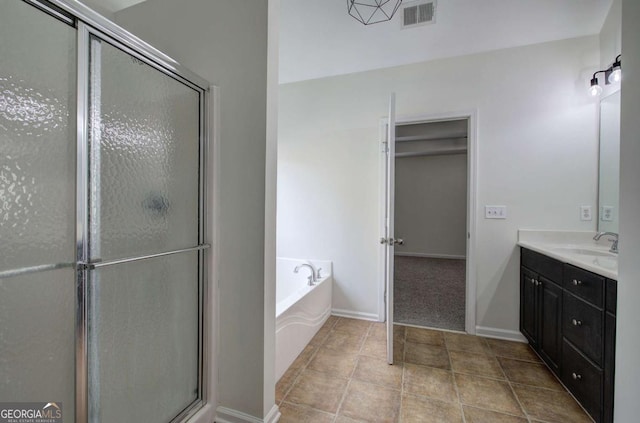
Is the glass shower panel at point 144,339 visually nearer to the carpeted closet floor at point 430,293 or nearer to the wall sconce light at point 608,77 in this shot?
the carpeted closet floor at point 430,293

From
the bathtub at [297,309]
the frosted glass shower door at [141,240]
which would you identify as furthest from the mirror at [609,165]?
the frosted glass shower door at [141,240]

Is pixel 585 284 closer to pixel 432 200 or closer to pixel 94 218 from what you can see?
pixel 94 218

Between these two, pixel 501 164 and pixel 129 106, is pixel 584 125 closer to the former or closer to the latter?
pixel 501 164

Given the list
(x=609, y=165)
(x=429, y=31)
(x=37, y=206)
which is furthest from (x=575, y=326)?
(x=37, y=206)

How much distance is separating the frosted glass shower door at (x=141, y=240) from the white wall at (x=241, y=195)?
0.46 ft

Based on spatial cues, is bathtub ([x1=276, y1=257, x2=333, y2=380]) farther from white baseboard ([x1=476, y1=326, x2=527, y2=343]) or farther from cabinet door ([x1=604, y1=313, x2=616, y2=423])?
cabinet door ([x1=604, y1=313, x2=616, y2=423])

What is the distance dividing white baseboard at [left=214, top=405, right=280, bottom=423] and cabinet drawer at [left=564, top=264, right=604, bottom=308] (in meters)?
1.76

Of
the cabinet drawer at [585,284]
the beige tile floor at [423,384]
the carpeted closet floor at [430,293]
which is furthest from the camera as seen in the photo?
the carpeted closet floor at [430,293]

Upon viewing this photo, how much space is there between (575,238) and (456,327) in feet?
4.09

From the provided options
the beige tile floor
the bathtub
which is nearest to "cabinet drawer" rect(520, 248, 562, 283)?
the beige tile floor

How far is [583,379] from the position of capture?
1.41m

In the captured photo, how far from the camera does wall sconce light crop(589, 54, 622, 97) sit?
179 cm

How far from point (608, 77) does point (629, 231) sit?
5.83ft

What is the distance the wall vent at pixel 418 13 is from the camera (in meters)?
1.84
